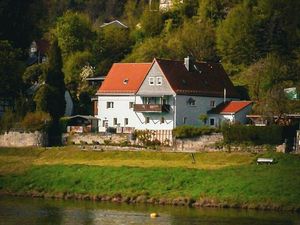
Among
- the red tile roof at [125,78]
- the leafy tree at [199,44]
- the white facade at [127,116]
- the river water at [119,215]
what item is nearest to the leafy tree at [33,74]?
the red tile roof at [125,78]

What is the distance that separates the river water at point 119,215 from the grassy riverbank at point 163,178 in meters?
1.87

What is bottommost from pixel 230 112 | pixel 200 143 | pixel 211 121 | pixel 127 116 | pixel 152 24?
pixel 200 143

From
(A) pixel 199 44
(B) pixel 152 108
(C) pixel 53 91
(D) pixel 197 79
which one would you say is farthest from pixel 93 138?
(A) pixel 199 44

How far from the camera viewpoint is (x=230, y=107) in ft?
292

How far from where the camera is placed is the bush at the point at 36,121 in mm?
88062

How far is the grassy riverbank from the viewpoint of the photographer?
63969 millimetres

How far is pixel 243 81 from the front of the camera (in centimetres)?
9844

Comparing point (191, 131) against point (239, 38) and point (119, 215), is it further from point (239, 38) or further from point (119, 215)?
point (119, 215)

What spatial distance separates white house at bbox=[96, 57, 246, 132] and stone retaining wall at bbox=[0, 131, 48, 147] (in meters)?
7.96

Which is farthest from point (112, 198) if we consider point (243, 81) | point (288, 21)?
point (288, 21)

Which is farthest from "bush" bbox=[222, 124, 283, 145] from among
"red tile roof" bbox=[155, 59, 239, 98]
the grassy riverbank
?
"red tile roof" bbox=[155, 59, 239, 98]

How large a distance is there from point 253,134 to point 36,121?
1987cm

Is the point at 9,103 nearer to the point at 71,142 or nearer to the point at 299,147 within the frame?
the point at 71,142

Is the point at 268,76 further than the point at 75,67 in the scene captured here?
No
